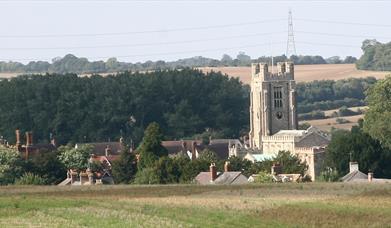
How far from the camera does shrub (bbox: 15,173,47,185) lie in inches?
3745

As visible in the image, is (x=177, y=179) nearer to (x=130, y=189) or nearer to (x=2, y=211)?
(x=130, y=189)

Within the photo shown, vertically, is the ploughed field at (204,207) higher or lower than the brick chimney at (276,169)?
higher

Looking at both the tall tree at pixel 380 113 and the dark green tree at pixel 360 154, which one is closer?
the dark green tree at pixel 360 154

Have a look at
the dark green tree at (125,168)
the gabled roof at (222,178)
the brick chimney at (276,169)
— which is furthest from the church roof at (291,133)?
the gabled roof at (222,178)

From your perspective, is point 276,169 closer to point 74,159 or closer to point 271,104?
point 74,159

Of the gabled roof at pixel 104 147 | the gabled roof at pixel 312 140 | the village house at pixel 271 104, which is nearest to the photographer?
the gabled roof at pixel 312 140

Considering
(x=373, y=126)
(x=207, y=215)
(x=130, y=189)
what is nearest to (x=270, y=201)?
(x=207, y=215)

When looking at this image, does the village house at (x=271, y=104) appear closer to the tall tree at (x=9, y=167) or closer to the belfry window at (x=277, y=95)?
the belfry window at (x=277, y=95)

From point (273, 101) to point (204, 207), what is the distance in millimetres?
117873

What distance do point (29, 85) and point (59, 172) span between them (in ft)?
295

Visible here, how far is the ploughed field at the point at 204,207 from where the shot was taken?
159ft

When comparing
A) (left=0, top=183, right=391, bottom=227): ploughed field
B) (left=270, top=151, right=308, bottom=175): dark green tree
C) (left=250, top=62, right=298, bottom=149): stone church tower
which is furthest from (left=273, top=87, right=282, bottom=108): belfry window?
(left=0, top=183, right=391, bottom=227): ploughed field

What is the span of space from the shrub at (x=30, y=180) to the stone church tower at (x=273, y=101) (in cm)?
6902

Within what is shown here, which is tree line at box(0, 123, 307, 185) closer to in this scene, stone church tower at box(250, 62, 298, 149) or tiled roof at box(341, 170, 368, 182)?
tiled roof at box(341, 170, 368, 182)
